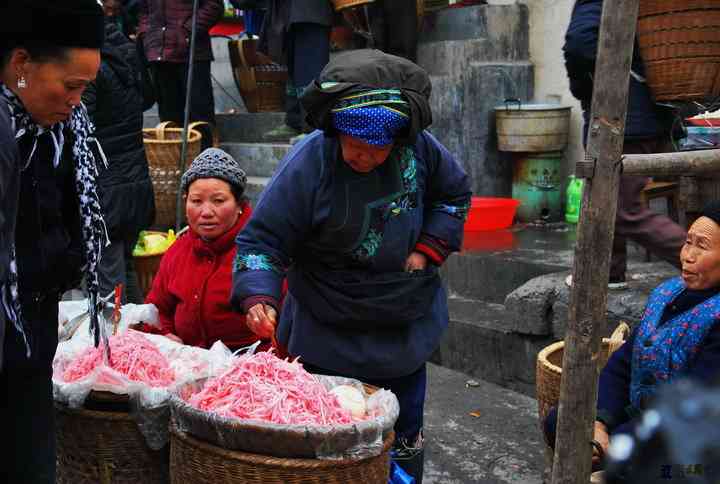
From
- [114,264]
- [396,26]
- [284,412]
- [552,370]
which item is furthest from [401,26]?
[284,412]

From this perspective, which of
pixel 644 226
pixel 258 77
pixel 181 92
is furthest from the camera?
pixel 258 77

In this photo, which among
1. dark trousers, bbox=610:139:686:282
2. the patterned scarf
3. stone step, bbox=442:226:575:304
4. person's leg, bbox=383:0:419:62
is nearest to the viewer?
the patterned scarf

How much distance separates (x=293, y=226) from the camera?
10.2 feet

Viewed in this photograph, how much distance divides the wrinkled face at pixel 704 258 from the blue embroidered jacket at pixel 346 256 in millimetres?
815

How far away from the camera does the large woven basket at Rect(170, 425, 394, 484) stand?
2707 millimetres

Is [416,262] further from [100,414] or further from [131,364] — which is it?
[100,414]

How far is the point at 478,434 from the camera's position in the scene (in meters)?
4.73

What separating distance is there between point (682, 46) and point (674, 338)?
1.66 meters

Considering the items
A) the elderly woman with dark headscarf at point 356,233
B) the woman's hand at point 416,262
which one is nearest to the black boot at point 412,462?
the elderly woman with dark headscarf at point 356,233

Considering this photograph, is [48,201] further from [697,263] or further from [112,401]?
[697,263]

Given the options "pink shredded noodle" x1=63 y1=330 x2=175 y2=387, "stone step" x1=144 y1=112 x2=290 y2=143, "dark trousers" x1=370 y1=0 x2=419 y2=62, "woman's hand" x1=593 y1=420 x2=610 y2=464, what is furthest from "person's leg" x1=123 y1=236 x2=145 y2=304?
"woman's hand" x1=593 y1=420 x2=610 y2=464

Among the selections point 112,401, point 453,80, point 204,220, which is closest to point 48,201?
point 112,401

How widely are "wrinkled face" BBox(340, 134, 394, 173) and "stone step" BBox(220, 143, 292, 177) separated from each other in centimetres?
512

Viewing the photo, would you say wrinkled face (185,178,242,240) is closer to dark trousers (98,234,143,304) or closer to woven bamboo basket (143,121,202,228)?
dark trousers (98,234,143,304)
